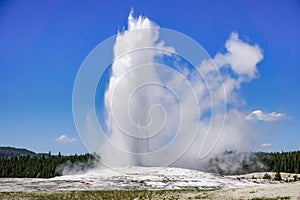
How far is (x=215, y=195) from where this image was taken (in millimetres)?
38500

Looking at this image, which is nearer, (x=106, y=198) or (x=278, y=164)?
(x=106, y=198)

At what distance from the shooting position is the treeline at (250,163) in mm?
124150

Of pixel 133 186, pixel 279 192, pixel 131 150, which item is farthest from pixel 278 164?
pixel 279 192

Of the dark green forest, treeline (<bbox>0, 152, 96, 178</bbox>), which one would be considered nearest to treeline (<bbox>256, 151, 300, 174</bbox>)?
the dark green forest

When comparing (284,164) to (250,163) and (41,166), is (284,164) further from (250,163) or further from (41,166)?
(41,166)

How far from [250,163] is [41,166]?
7095cm

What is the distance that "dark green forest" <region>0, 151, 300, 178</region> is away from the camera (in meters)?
125

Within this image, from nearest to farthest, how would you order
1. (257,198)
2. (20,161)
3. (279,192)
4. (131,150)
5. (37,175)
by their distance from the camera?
(257,198) → (279,192) → (131,150) → (37,175) → (20,161)

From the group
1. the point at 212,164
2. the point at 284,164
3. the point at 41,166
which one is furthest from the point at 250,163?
the point at 41,166

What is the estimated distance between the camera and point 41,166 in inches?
5236

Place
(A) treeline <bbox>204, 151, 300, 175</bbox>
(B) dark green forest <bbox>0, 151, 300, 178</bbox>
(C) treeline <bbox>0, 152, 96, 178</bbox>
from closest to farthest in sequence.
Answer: (A) treeline <bbox>204, 151, 300, 175</bbox> → (B) dark green forest <bbox>0, 151, 300, 178</bbox> → (C) treeline <bbox>0, 152, 96, 178</bbox>

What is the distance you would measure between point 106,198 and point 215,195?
10.0 meters

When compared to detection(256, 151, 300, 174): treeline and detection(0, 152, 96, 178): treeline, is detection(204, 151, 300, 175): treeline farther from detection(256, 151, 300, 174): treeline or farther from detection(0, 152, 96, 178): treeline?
detection(0, 152, 96, 178): treeline

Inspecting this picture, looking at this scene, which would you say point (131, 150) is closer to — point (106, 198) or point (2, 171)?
point (2, 171)
